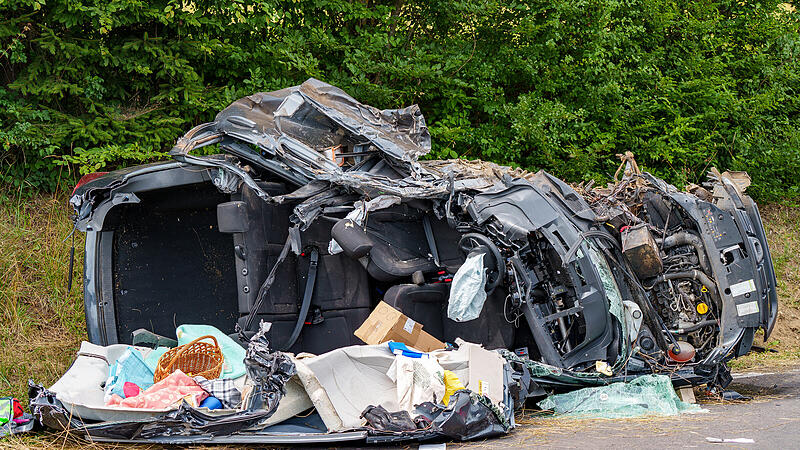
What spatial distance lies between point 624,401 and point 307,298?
248 centimetres

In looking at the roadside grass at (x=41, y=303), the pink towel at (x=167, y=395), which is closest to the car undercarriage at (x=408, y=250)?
the pink towel at (x=167, y=395)

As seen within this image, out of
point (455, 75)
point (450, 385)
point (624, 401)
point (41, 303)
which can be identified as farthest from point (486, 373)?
point (455, 75)

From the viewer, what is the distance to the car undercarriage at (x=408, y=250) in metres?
5.79

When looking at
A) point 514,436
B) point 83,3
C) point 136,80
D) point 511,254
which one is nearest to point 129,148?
point 136,80

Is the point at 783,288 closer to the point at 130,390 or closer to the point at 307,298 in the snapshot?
the point at 307,298

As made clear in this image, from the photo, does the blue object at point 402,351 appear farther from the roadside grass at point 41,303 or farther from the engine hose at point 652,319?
the roadside grass at point 41,303

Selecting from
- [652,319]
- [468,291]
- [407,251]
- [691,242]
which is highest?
[407,251]

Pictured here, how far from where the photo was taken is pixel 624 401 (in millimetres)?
5605

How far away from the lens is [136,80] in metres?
9.52

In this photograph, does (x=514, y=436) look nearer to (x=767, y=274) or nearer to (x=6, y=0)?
(x=767, y=274)

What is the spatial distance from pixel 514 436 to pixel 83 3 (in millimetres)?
6795

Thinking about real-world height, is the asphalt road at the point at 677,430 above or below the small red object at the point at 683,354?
below

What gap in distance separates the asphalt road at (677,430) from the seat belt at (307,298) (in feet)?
6.27

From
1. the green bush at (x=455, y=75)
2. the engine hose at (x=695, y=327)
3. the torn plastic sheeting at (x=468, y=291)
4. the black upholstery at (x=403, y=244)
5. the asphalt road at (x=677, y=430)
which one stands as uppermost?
the green bush at (x=455, y=75)
